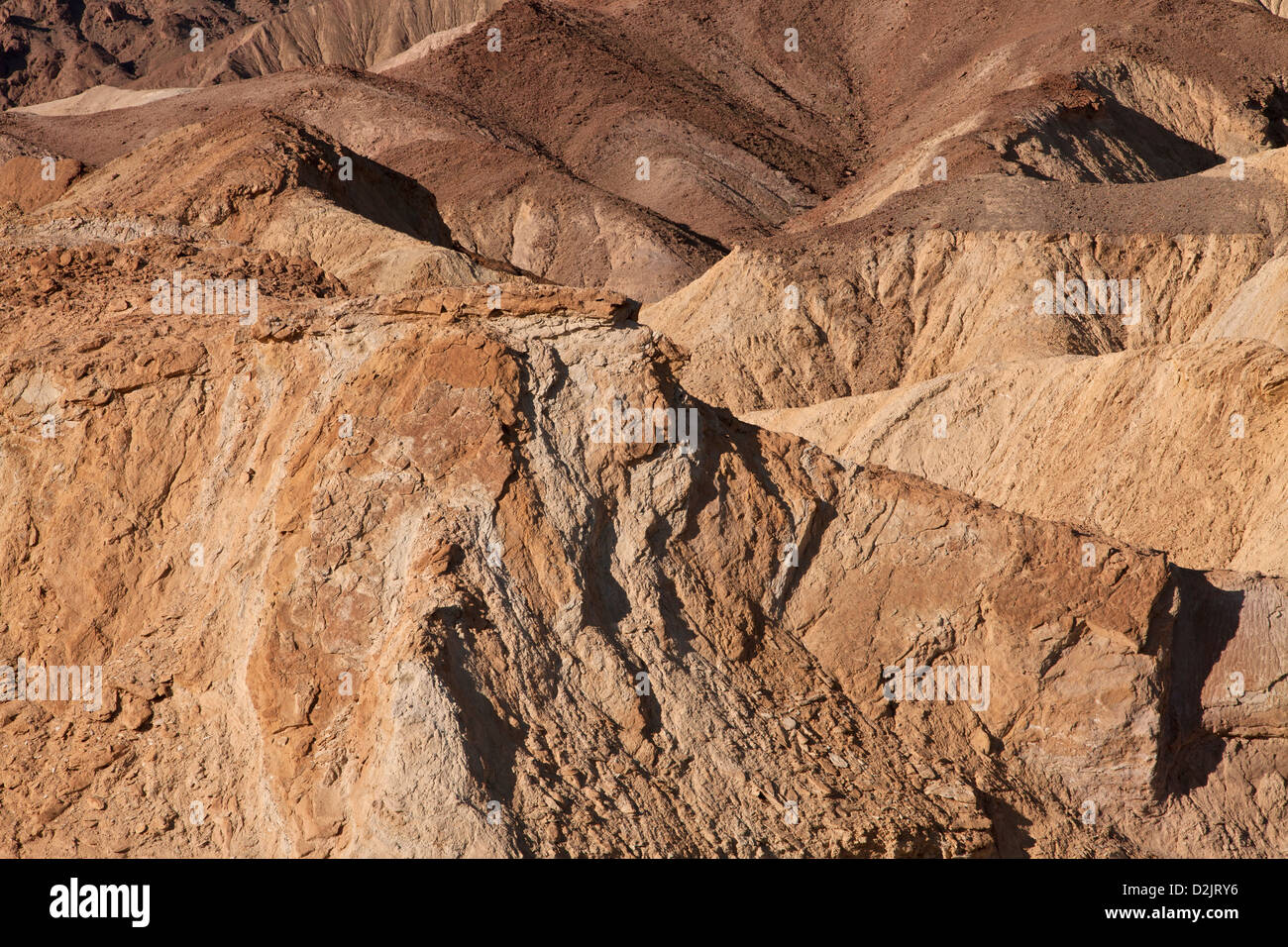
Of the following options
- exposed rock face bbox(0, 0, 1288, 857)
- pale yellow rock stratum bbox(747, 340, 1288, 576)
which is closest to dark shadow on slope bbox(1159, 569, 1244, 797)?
exposed rock face bbox(0, 0, 1288, 857)

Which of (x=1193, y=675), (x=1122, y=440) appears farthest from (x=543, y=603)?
(x=1122, y=440)

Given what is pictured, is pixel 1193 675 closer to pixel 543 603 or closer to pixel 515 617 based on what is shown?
pixel 543 603

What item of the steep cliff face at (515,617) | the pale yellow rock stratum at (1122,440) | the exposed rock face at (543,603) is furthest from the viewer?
the pale yellow rock stratum at (1122,440)

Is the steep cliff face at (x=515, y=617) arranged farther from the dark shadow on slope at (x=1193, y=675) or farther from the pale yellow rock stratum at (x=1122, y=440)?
the pale yellow rock stratum at (x=1122, y=440)

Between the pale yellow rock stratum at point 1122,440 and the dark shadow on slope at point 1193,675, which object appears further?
the pale yellow rock stratum at point 1122,440

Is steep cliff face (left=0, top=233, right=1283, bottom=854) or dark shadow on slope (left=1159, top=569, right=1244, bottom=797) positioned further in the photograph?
dark shadow on slope (left=1159, top=569, right=1244, bottom=797)

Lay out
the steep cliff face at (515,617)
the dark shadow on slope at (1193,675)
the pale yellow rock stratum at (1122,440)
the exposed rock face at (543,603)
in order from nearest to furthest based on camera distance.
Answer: the steep cliff face at (515,617) → the exposed rock face at (543,603) → the dark shadow on slope at (1193,675) → the pale yellow rock stratum at (1122,440)

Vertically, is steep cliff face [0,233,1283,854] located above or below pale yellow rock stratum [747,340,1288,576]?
below

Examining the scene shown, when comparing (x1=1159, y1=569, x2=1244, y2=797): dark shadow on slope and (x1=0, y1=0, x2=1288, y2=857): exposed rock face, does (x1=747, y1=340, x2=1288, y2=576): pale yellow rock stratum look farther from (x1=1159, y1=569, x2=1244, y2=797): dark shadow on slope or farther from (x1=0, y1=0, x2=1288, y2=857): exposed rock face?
(x1=1159, y1=569, x2=1244, y2=797): dark shadow on slope

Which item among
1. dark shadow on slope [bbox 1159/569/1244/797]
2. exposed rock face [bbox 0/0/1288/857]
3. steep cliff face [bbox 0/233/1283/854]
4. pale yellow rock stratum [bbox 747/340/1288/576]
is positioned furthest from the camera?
pale yellow rock stratum [bbox 747/340/1288/576]

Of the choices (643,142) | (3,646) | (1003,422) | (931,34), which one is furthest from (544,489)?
(931,34)

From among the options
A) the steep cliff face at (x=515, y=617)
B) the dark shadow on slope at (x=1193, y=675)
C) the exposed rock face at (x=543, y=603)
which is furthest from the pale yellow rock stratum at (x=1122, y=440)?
the steep cliff face at (x=515, y=617)

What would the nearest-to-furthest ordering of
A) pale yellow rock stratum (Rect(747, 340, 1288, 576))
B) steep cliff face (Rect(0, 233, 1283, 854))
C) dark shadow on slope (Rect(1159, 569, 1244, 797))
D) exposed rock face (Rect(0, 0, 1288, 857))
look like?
steep cliff face (Rect(0, 233, 1283, 854))
exposed rock face (Rect(0, 0, 1288, 857))
dark shadow on slope (Rect(1159, 569, 1244, 797))
pale yellow rock stratum (Rect(747, 340, 1288, 576))
